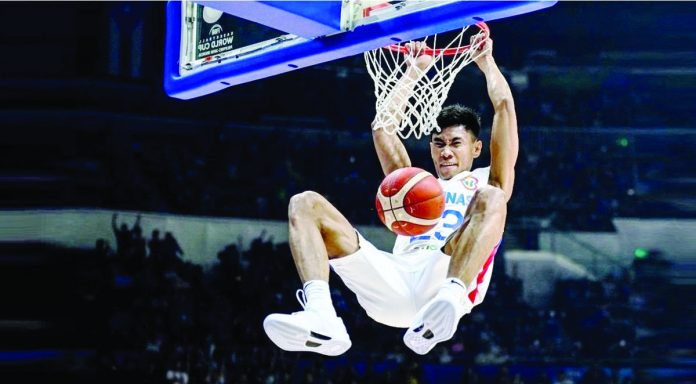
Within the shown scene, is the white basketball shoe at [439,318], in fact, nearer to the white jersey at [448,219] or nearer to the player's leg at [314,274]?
the player's leg at [314,274]

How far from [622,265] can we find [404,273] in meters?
7.19

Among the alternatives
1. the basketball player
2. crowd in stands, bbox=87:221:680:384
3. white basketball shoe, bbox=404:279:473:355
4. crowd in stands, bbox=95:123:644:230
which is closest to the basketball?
the basketball player

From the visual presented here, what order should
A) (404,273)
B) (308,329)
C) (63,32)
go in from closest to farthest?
1. (308,329)
2. (404,273)
3. (63,32)

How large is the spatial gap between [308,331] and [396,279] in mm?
792

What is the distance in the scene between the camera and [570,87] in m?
11.9

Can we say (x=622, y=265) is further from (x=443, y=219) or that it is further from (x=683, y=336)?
(x=443, y=219)

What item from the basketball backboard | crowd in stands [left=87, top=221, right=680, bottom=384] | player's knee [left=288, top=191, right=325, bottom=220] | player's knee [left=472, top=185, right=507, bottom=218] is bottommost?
crowd in stands [left=87, top=221, right=680, bottom=384]

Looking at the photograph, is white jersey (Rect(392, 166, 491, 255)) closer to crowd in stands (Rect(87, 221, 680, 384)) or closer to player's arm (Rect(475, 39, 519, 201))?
player's arm (Rect(475, 39, 519, 201))

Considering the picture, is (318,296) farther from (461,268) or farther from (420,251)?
(420,251)

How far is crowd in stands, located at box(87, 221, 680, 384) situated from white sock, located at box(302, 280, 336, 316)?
609 centimetres

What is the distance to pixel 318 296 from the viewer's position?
14.0 ft

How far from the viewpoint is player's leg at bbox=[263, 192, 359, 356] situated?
13.4ft

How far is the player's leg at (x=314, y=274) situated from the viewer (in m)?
4.09

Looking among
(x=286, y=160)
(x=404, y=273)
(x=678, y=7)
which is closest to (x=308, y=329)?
(x=404, y=273)
